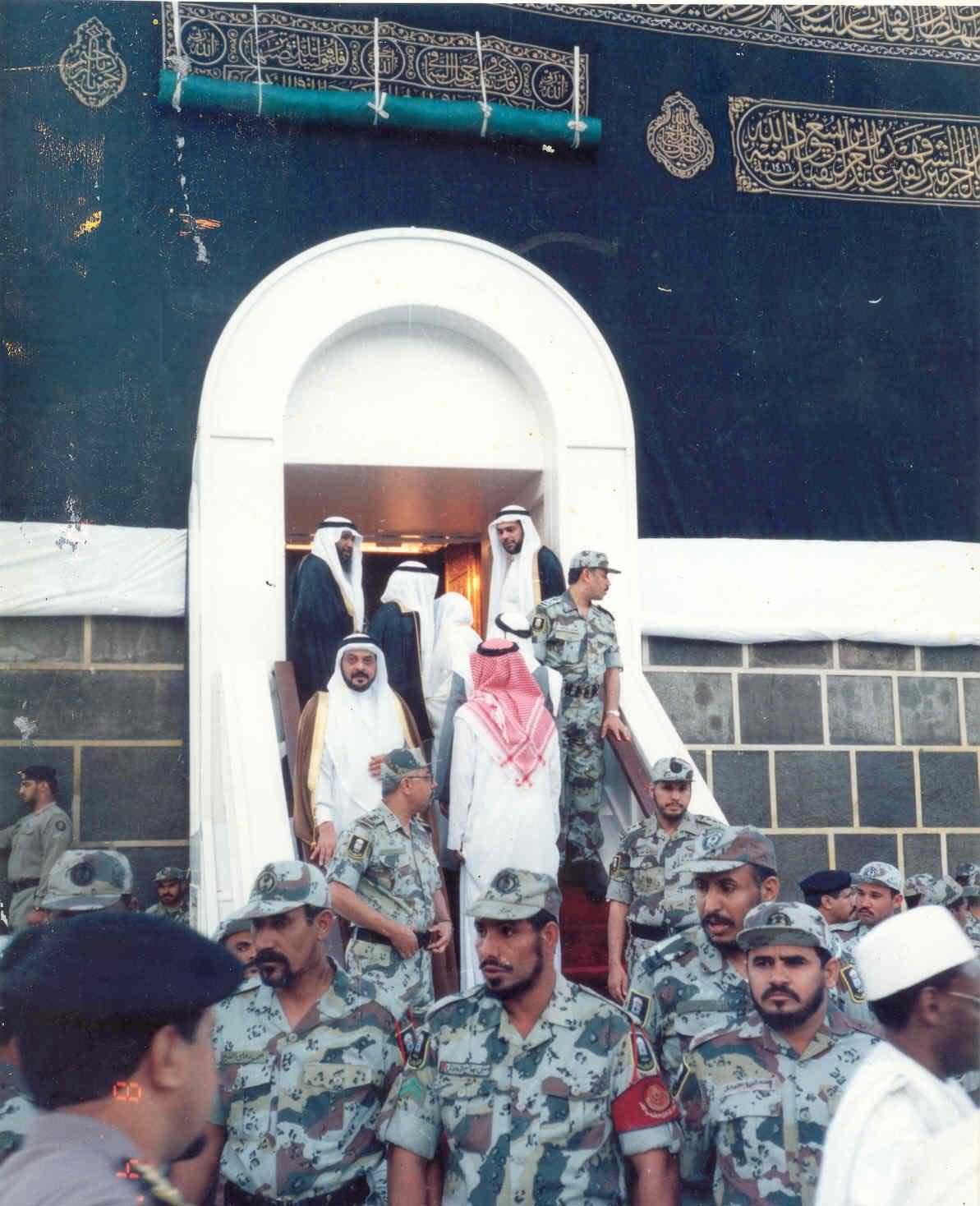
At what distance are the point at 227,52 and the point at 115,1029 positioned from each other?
754 cm

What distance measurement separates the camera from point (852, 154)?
29.5 ft

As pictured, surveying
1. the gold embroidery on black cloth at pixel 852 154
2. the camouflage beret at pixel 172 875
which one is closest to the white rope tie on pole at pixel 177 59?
the gold embroidery on black cloth at pixel 852 154

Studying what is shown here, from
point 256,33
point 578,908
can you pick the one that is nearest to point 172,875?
point 578,908

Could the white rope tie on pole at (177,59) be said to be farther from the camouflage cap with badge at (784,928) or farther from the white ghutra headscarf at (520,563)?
the camouflage cap with badge at (784,928)

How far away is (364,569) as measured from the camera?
10.6 m

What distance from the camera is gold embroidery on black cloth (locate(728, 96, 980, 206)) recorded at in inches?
348

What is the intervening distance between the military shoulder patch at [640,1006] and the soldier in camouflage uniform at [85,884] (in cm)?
163

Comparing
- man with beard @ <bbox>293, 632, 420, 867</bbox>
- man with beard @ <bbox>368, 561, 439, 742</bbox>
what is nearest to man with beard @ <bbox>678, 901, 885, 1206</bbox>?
man with beard @ <bbox>293, 632, 420, 867</bbox>

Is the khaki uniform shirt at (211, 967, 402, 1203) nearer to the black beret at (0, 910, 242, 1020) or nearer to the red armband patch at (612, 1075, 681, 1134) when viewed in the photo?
the red armband patch at (612, 1075, 681, 1134)

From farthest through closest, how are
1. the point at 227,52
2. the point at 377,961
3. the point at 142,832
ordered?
the point at 227,52 < the point at 142,832 < the point at 377,961

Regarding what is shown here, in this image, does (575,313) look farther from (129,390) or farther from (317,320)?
(129,390)

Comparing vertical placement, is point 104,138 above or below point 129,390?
above

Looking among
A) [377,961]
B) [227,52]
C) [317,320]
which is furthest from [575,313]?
[377,961]

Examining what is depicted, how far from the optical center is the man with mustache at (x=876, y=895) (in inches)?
238
